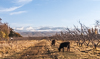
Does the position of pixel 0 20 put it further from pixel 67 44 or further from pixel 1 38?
pixel 67 44

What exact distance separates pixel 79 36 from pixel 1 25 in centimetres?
3013

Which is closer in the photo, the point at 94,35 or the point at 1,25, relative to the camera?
the point at 94,35

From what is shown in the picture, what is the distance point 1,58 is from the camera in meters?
15.1

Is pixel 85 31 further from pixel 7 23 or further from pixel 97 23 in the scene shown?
pixel 7 23

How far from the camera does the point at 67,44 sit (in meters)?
19.9

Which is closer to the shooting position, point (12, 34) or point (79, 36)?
point (79, 36)

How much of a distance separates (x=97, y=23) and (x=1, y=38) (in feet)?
123

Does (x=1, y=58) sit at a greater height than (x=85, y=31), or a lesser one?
lesser

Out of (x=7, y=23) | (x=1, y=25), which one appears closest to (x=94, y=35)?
(x=1, y=25)

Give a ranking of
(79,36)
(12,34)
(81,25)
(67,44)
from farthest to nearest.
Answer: (12,34) → (79,36) → (81,25) → (67,44)

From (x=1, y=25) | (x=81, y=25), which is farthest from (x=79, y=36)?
(x=1, y=25)

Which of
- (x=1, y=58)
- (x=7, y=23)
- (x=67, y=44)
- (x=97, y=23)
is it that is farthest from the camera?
(x=7, y=23)

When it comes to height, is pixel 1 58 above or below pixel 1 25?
below

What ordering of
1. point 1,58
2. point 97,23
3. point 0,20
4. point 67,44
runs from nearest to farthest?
point 1,58, point 67,44, point 97,23, point 0,20
